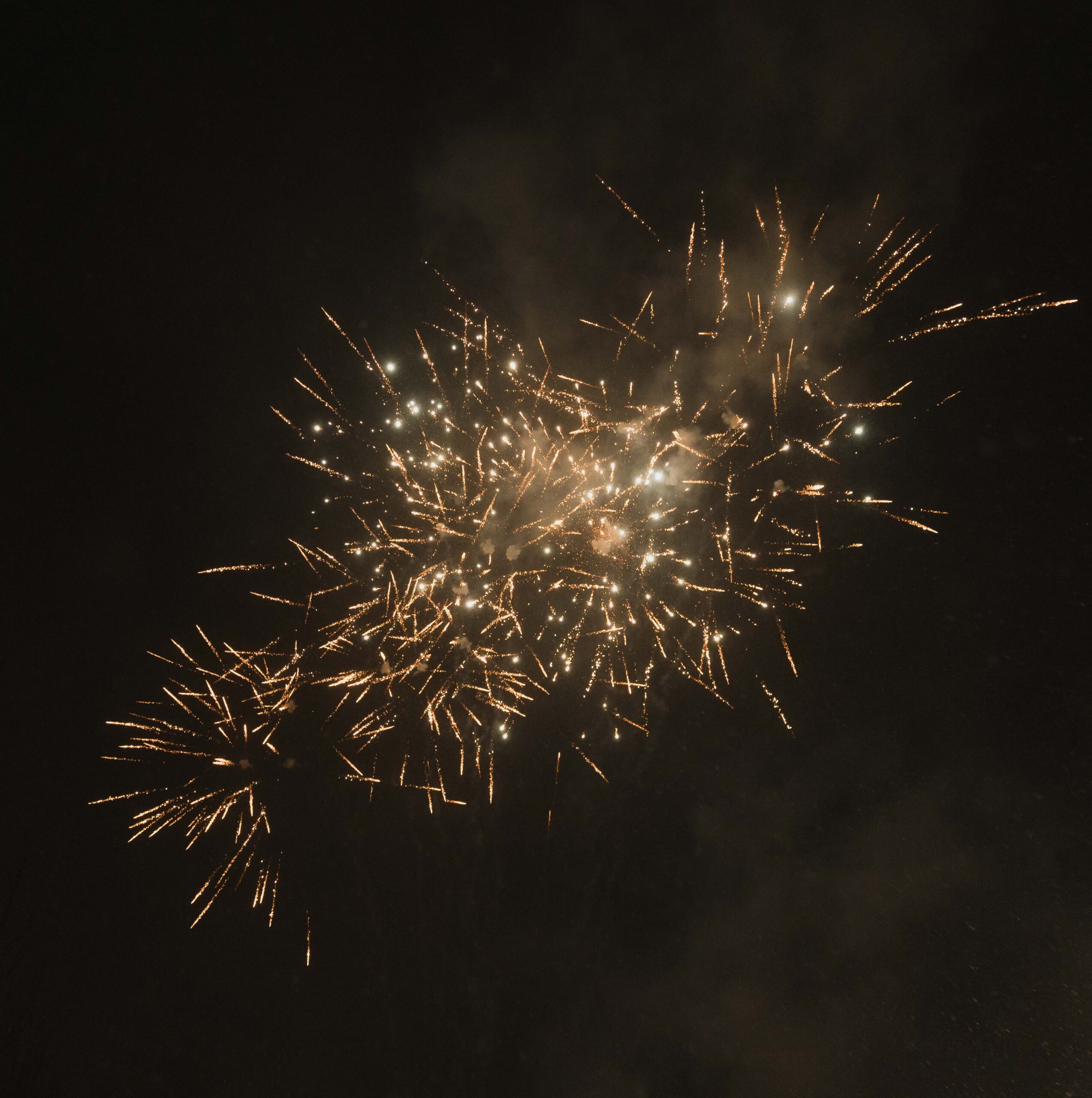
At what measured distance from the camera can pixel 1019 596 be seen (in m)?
2.48

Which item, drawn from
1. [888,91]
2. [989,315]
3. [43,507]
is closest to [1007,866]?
[989,315]

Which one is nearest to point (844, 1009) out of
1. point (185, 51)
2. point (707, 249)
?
point (707, 249)

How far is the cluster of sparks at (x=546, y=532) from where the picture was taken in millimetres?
2459

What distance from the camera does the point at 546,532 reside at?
8.02ft

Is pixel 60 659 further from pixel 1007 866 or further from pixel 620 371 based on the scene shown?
pixel 1007 866

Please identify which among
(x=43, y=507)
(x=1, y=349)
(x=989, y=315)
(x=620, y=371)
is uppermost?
(x=989, y=315)

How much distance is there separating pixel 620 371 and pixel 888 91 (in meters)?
1.74

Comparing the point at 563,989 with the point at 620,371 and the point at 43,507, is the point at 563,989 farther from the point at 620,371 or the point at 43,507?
the point at 43,507

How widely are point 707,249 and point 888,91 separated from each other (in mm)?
1058

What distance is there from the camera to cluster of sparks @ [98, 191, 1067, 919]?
8.07 feet

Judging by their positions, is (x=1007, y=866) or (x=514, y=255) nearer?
(x=1007, y=866)

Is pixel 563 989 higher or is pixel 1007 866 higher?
pixel 1007 866

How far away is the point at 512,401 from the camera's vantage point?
101 inches

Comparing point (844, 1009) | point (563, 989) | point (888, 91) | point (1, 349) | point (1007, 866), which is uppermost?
point (888, 91)
